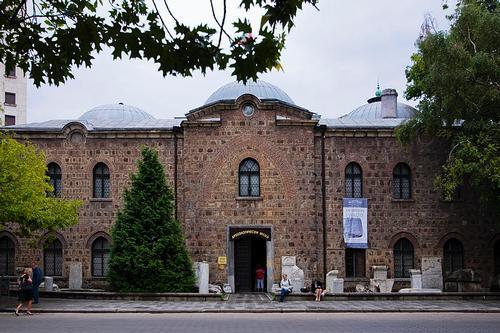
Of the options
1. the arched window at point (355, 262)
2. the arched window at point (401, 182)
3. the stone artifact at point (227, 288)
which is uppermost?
the arched window at point (401, 182)

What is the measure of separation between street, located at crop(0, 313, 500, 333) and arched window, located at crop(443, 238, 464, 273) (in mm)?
9333

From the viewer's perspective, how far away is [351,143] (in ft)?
108

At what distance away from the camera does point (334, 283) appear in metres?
29.1

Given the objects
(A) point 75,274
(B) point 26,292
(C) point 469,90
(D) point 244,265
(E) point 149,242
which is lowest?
(B) point 26,292

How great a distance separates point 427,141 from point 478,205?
356 centimetres

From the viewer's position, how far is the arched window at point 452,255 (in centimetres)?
3266

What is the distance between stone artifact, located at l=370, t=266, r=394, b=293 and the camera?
30984 mm

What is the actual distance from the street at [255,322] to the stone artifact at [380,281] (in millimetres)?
7773

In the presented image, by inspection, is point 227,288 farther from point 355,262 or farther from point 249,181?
point 355,262

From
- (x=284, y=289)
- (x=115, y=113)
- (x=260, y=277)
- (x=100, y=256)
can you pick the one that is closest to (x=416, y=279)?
(x=284, y=289)

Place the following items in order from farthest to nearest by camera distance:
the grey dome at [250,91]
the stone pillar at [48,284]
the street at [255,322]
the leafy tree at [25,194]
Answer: the grey dome at [250,91], the stone pillar at [48,284], the leafy tree at [25,194], the street at [255,322]

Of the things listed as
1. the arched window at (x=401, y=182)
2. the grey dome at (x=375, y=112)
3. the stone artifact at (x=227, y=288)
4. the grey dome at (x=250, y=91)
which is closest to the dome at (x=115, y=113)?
the grey dome at (x=250, y=91)

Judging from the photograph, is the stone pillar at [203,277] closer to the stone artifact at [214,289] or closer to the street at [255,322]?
the stone artifact at [214,289]

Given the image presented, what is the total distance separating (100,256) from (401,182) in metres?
13.6
